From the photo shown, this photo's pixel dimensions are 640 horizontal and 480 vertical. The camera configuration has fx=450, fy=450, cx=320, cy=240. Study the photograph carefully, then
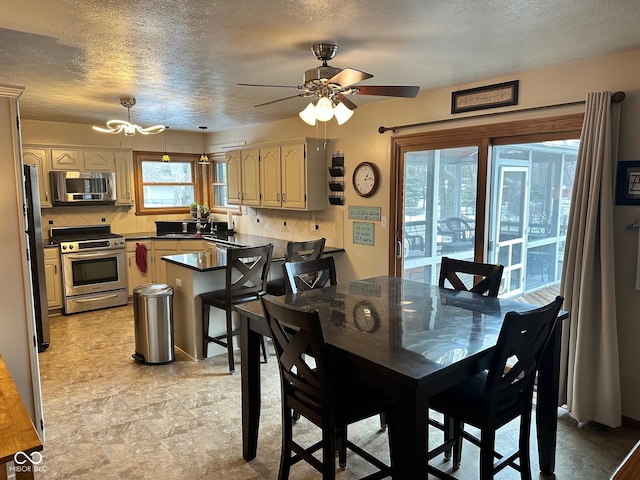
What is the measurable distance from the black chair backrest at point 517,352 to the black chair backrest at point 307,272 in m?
1.41

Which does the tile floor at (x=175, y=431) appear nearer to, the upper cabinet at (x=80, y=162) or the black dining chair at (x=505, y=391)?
the black dining chair at (x=505, y=391)

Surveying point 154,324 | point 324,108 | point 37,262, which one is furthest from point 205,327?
point 324,108

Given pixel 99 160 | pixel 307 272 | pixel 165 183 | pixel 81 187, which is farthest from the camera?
pixel 165 183

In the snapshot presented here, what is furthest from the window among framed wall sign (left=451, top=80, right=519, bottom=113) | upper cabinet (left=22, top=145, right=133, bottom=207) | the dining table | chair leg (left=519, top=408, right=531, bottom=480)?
chair leg (left=519, top=408, right=531, bottom=480)

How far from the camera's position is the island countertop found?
12.9ft

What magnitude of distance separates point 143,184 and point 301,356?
17.5 feet

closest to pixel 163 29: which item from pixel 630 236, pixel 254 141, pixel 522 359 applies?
pixel 522 359

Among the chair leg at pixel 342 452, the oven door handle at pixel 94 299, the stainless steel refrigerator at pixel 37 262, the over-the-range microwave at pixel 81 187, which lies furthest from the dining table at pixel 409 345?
the over-the-range microwave at pixel 81 187

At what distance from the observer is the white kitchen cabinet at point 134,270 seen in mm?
5883

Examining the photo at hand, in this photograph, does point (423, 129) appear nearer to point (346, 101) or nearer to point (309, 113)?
point (346, 101)

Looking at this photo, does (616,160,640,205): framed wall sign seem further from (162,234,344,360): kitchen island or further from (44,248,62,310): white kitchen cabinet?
(44,248,62,310): white kitchen cabinet

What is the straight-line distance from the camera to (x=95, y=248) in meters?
5.52

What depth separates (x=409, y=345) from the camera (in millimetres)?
1883

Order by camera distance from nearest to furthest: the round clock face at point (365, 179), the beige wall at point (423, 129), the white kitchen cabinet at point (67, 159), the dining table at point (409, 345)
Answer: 1. the dining table at point (409, 345)
2. the beige wall at point (423, 129)
3. the round clock face at point (365, 179)
4. the white kitchen cabinet at point (67, 159)
